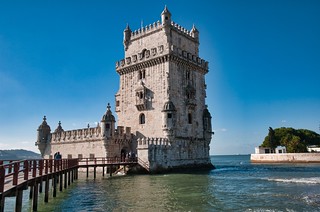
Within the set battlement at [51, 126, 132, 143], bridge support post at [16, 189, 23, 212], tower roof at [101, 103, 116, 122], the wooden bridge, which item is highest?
tower roof at [101, 103, 116, 122]

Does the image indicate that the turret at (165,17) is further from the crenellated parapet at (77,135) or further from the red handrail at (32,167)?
the red handrail at (32,167)

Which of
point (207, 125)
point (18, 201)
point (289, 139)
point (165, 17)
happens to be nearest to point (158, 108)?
point (207, 125)

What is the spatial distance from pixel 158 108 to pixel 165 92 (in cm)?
231

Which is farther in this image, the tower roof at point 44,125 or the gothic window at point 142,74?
the tower roof at point 44,125

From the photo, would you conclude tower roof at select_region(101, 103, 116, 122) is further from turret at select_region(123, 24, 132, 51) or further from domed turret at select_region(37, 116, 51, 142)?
domed turret at select_region(37, 116, 51, 142)

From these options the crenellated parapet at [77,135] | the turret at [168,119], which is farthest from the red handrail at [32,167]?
the turret at [168,119]

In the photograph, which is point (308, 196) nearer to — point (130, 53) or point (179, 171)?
point (179, 171)

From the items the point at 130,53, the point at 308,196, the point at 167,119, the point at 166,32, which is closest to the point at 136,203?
the point at 308,196

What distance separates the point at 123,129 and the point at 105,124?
368 centimetres

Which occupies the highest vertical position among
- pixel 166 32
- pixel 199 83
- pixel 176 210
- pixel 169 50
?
pixel 166 32

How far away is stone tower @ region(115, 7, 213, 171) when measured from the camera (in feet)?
127

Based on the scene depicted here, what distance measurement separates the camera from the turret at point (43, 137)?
4884 cm

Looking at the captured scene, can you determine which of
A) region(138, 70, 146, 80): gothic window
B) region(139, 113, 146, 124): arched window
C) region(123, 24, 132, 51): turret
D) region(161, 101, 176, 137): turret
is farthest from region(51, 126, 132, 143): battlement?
region(123, 24, 132, 51): turret

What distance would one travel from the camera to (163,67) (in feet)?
131
